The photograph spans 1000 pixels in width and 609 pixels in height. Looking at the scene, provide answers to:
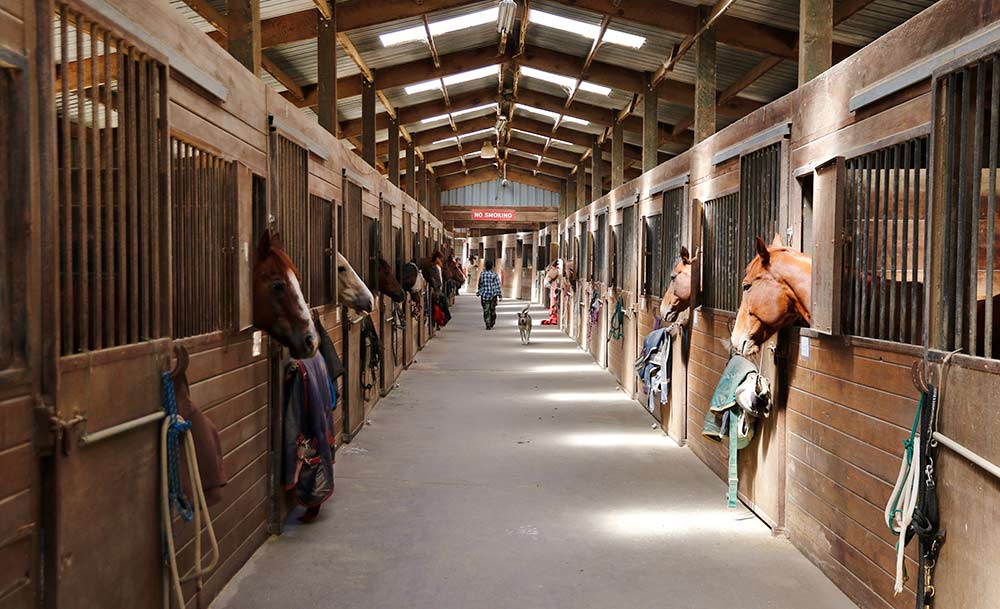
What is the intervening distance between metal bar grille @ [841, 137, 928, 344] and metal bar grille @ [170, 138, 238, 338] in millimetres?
2560

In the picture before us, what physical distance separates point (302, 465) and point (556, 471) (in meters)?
1.82

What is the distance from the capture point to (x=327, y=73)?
618 centimetres

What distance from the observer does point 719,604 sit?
2.97m

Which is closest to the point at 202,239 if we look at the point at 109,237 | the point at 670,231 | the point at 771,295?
the point at 109,237

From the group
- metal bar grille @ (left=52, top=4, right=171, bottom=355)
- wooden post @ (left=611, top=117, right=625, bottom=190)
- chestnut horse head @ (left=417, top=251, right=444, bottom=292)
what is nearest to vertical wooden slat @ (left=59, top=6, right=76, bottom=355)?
metal bar grille @ (left=52, top=4, right=171, bottom=355)

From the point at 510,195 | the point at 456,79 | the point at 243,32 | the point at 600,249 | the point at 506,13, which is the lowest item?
the point at 600,249

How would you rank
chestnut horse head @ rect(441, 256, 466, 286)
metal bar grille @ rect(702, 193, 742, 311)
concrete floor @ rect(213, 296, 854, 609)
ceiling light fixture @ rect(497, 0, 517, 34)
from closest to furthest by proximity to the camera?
concrete floor @ rect(213, 296, 854, 609), metal bar grille @ rect(702, 193, 742, 311), ceiling light fixture @ rect(497, 0, 517, 34), chestnut horse head @ rect(441, 256, 466, 286)

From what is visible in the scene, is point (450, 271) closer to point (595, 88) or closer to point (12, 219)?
point (595, 88)

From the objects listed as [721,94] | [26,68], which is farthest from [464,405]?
[26,68]

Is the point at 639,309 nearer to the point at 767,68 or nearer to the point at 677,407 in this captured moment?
the point at 677,407

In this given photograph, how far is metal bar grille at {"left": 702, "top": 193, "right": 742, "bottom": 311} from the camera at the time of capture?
4.71m

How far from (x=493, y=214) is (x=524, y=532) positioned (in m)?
17.8

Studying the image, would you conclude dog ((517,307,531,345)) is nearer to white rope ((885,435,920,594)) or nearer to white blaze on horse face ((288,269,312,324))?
white blaze on horse face ((288,269,312,324))

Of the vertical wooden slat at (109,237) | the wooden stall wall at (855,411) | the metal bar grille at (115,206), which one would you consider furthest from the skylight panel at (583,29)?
the vertical wooden slat at (109,237)
